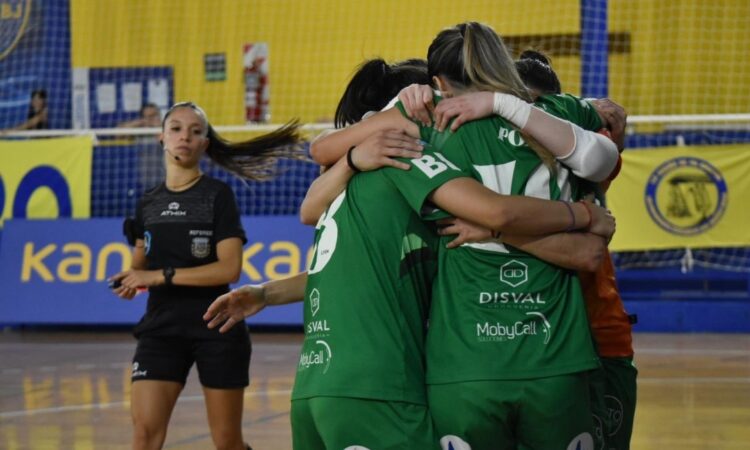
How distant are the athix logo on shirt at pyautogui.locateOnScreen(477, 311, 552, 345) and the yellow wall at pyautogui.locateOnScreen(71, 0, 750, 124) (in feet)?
43.3

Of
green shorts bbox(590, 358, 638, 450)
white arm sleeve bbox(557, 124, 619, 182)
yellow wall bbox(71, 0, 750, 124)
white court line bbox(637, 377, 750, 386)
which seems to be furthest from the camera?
yellow wall bbox(71, 0, 750, 124)

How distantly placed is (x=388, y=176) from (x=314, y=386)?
501 mm

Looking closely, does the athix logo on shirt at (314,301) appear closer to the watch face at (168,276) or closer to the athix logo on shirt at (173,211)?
the watch face at (168,276)

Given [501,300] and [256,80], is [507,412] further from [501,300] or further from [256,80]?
[256,80]

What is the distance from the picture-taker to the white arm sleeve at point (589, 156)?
8.89 feet

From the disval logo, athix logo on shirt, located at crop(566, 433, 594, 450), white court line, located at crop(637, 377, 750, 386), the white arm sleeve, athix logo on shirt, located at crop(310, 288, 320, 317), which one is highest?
the white arm sleeve

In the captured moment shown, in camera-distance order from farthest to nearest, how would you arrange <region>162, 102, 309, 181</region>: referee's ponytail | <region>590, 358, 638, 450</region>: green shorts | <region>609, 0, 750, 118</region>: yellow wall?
<region>609, 0, 750, 118</region>: yellow wall → <region>162, 102, 309, 181</region>: referee's ponytail → <region>590, 358, 638, 450</region>: green shorts

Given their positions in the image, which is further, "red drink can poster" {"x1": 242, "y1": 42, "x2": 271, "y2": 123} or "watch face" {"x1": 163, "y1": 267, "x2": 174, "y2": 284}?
"red drink can poster" {"x1": 242, "y1": 42, "x2": 271, "y2": 123}

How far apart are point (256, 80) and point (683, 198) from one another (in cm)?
743

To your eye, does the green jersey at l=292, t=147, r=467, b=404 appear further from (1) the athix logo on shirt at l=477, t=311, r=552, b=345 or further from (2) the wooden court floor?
(2) the wooden court floor

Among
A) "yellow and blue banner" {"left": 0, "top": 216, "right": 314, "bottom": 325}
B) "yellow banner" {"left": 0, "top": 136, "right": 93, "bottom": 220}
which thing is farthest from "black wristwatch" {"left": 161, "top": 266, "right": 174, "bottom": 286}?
"yellow banner" {"left": 0, "top": 136, "right": 93, "bottom": 220}

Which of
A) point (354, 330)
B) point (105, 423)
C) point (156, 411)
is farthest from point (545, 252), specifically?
point (105, 423)

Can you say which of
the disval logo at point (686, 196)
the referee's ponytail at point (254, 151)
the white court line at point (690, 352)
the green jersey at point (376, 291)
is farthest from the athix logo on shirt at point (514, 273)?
the disval logo at point (686, 196)

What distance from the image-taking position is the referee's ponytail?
18.8 ft
